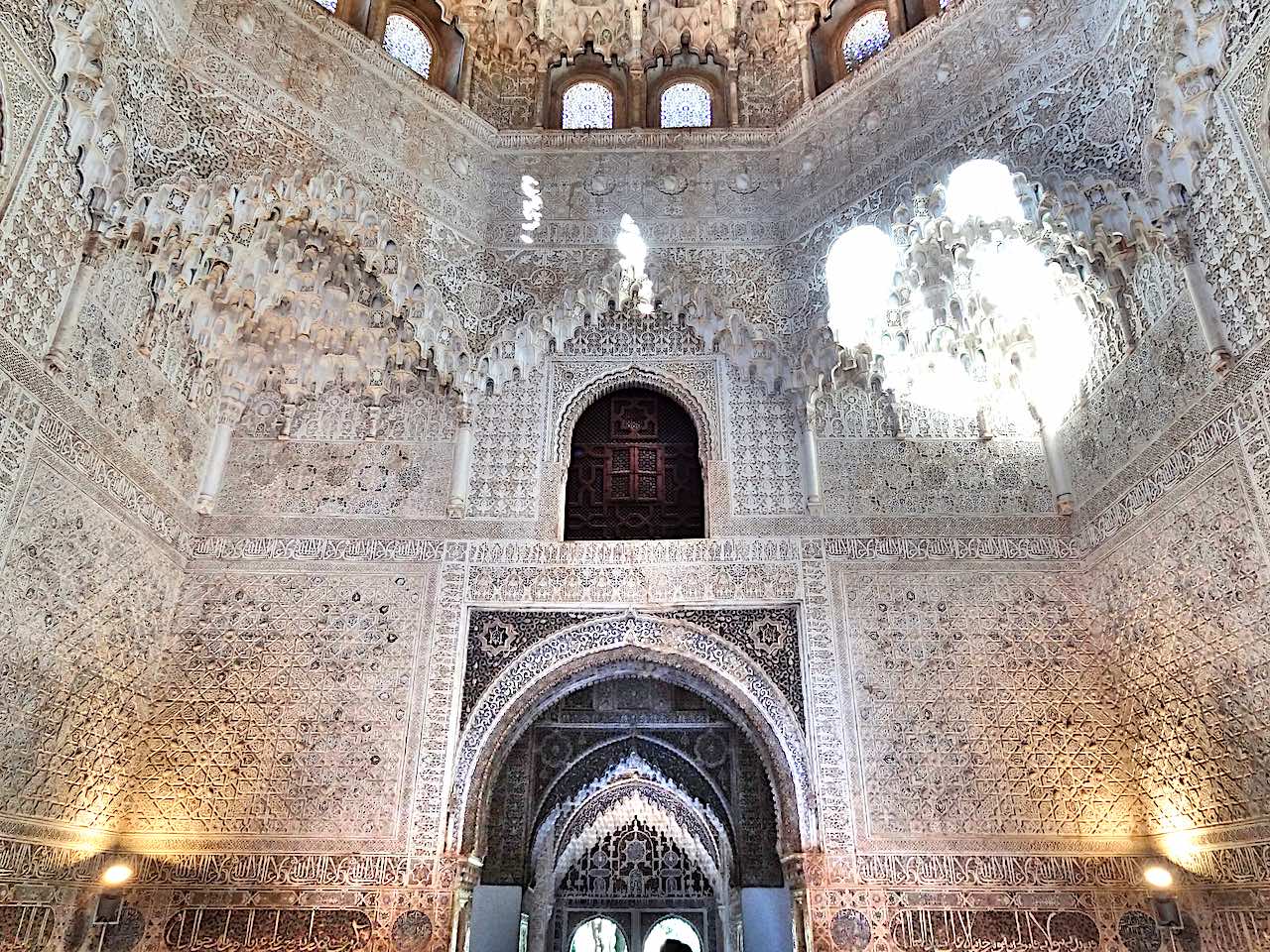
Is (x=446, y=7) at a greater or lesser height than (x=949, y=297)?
greater

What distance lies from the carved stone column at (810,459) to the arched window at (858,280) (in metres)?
0.65

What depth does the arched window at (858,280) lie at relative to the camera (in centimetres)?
698

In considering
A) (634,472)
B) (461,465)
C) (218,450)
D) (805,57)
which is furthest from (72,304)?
(805,57)

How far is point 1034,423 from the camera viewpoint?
6.78 m

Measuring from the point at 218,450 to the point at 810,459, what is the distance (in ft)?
15.1

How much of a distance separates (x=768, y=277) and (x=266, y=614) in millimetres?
4815

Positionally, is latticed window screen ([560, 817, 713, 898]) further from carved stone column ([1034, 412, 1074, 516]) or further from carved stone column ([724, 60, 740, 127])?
carved stone column ([724, 60, 740, 127])

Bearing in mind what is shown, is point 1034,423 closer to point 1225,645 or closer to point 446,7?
point 1225,645

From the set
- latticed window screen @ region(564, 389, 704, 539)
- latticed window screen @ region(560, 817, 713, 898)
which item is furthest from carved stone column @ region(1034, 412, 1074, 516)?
latticed window screen @ region(560, 817, 713, 898)

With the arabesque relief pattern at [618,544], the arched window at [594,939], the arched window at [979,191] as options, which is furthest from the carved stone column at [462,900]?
the arched window at [594,939]

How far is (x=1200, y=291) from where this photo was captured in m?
4.88

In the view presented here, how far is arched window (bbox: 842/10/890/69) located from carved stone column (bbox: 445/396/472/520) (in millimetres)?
4751

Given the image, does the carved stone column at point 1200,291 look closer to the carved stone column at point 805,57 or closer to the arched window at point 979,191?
the arched window at point 979,191

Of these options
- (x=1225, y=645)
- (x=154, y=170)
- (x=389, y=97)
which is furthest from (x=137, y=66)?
(x=1225, y=645)
